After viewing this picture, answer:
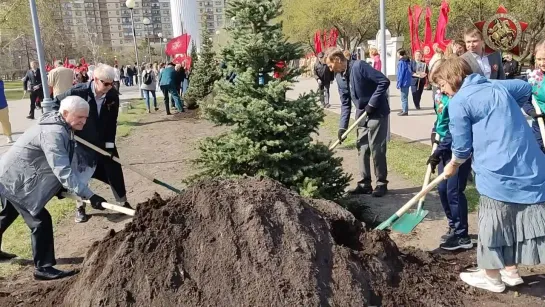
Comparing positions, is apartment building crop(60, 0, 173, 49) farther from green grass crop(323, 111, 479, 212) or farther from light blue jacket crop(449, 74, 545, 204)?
light blue jacket crop(449, 74, 545, 204)

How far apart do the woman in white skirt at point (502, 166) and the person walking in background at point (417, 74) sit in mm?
10966

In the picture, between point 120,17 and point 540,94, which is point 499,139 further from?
point 120,17

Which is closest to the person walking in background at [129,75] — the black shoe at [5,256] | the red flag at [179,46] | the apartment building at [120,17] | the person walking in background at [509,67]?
the red flag at [179,46]

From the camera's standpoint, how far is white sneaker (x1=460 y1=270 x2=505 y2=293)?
3934 millimetres

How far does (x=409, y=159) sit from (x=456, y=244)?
12.6 ft

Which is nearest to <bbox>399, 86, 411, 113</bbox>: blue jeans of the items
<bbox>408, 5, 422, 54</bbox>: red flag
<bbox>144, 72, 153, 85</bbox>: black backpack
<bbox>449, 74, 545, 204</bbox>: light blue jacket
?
<bbox>408, 5, 422, 54</bbox>: red flag

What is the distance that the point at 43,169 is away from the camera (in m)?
4.45

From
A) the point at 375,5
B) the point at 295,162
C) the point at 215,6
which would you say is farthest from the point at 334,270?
the point at 215,6

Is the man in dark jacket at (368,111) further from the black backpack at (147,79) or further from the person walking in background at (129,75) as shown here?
the person walking in background at (129,75)

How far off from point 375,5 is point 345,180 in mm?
34026

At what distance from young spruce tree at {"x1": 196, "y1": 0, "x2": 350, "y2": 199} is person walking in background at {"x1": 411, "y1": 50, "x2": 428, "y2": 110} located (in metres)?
9.76

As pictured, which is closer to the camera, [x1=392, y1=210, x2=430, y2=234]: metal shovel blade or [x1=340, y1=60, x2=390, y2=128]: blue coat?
[x1=392, y1=210, x2=430, y2=234]: metal shovel blade

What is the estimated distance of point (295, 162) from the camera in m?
5.40

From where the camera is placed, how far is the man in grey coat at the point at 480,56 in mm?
5973
